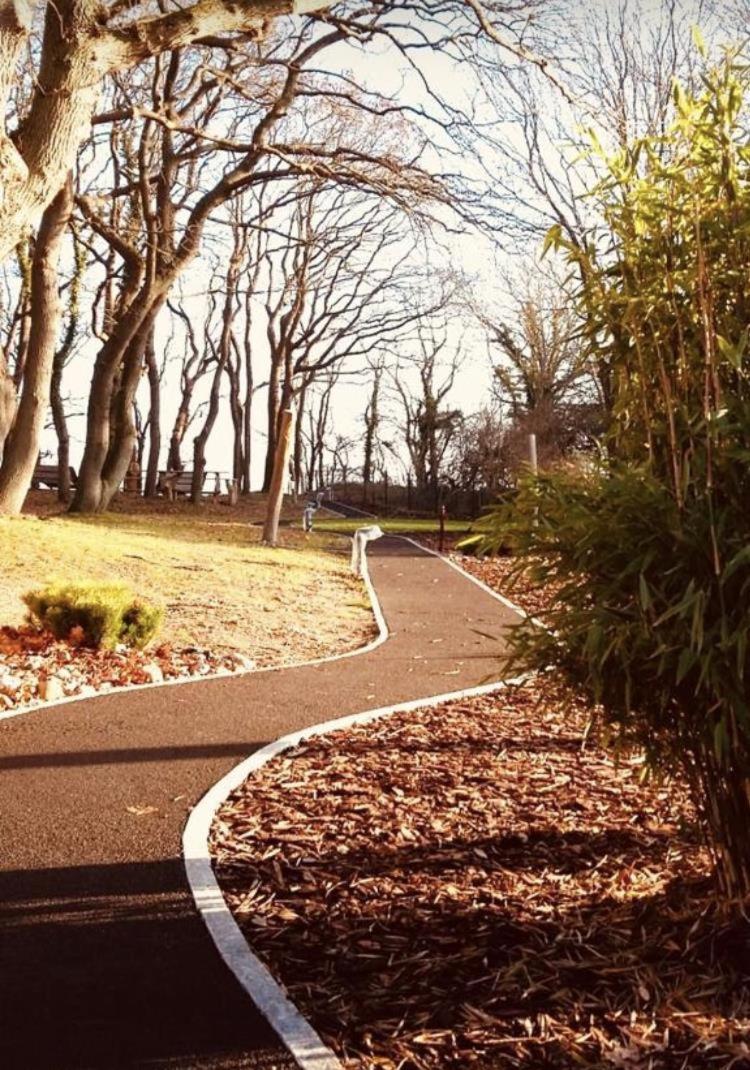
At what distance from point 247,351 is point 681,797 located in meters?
38.6

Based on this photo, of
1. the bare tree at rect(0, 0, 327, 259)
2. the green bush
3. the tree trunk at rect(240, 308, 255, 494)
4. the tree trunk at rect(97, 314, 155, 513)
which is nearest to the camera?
the green bush

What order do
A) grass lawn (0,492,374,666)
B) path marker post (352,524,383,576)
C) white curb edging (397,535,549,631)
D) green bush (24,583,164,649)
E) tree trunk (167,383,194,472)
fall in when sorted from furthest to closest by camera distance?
1. tree trunk (167,383,194,472)
2. path marker post (352,524,383,576)
3. white curb edging (397,535,549,631)
4. grass lawn (0,492,374,666)
5. green bush (24,583,164,649)

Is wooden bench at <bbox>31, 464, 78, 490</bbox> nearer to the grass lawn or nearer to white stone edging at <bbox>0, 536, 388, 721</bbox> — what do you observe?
the grass lawn

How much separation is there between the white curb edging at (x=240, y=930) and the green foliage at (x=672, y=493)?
0.82 metres

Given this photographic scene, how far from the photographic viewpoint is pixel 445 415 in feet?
158

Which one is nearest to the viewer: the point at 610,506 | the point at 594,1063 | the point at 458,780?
the point at 594,1063

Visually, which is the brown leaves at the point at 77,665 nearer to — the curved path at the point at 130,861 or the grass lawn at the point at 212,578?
the curved path at the point at 130,861

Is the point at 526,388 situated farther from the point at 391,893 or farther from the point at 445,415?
the point at 391,893

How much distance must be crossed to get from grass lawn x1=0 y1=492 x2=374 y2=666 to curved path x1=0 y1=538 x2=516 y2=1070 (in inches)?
90.2

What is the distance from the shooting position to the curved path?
3432 mm

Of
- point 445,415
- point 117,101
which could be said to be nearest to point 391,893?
point 117,101

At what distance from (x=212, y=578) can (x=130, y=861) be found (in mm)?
11657

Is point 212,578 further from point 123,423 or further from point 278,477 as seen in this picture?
point 123,423

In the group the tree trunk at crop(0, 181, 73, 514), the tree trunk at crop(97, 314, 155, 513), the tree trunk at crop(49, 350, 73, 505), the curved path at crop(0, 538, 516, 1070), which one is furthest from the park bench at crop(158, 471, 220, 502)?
the curved path at crop(0, 538, 516, 1070)
